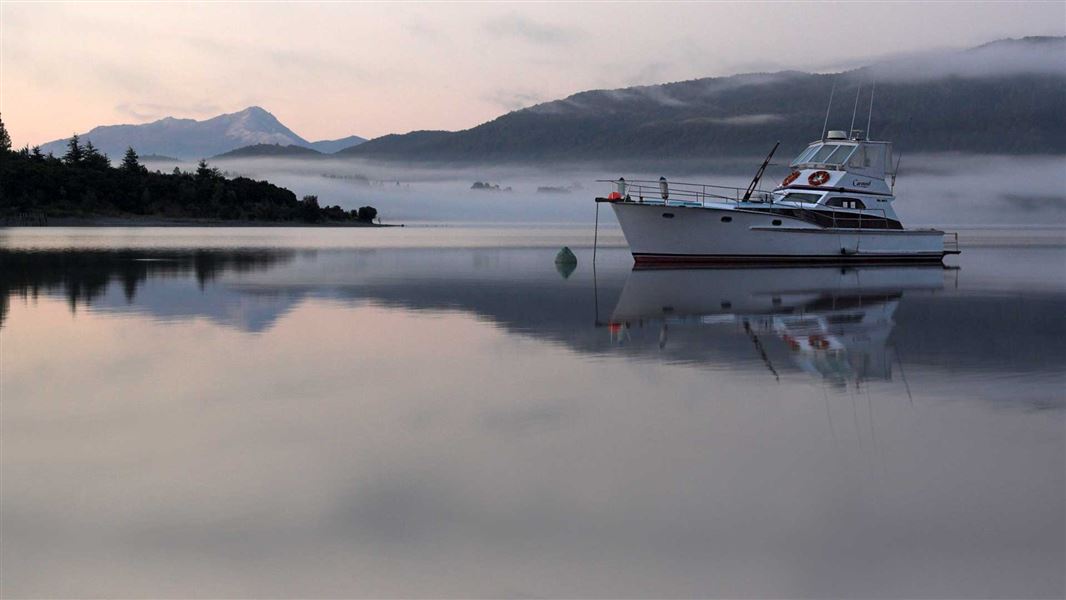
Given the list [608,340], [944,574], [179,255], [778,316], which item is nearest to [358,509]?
[944,574]

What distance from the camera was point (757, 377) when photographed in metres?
13.6

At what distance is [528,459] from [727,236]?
35.3 m

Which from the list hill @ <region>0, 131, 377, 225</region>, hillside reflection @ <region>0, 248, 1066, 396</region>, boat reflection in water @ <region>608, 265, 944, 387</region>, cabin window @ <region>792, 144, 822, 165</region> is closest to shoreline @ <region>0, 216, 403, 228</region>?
hill @ <region>0, 131, 377, 225</region>

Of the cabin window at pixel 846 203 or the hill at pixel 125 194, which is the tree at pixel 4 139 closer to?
the hill at pixel 125 194

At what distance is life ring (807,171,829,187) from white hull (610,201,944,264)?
2224 millimetres

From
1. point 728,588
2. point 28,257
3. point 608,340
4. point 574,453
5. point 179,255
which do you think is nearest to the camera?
point 728,588

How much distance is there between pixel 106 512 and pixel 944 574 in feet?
18.3

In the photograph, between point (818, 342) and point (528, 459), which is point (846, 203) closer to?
point (818, 342)

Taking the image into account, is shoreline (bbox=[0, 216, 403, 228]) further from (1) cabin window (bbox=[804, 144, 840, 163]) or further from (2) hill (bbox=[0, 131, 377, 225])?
(1) cabin window (bbox=[804, 144, 840, 163])

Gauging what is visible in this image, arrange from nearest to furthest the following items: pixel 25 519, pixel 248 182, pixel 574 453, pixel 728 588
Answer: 1. pixel 728 588
2. pixel 25 519
3. pixel 574 453
4. pixel 248 182

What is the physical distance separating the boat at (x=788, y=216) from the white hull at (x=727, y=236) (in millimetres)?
40

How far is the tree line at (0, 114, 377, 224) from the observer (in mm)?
149375

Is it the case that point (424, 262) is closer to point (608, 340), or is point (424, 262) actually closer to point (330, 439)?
point (608, 340)

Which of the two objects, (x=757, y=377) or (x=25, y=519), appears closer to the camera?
(x=25, y=519)
